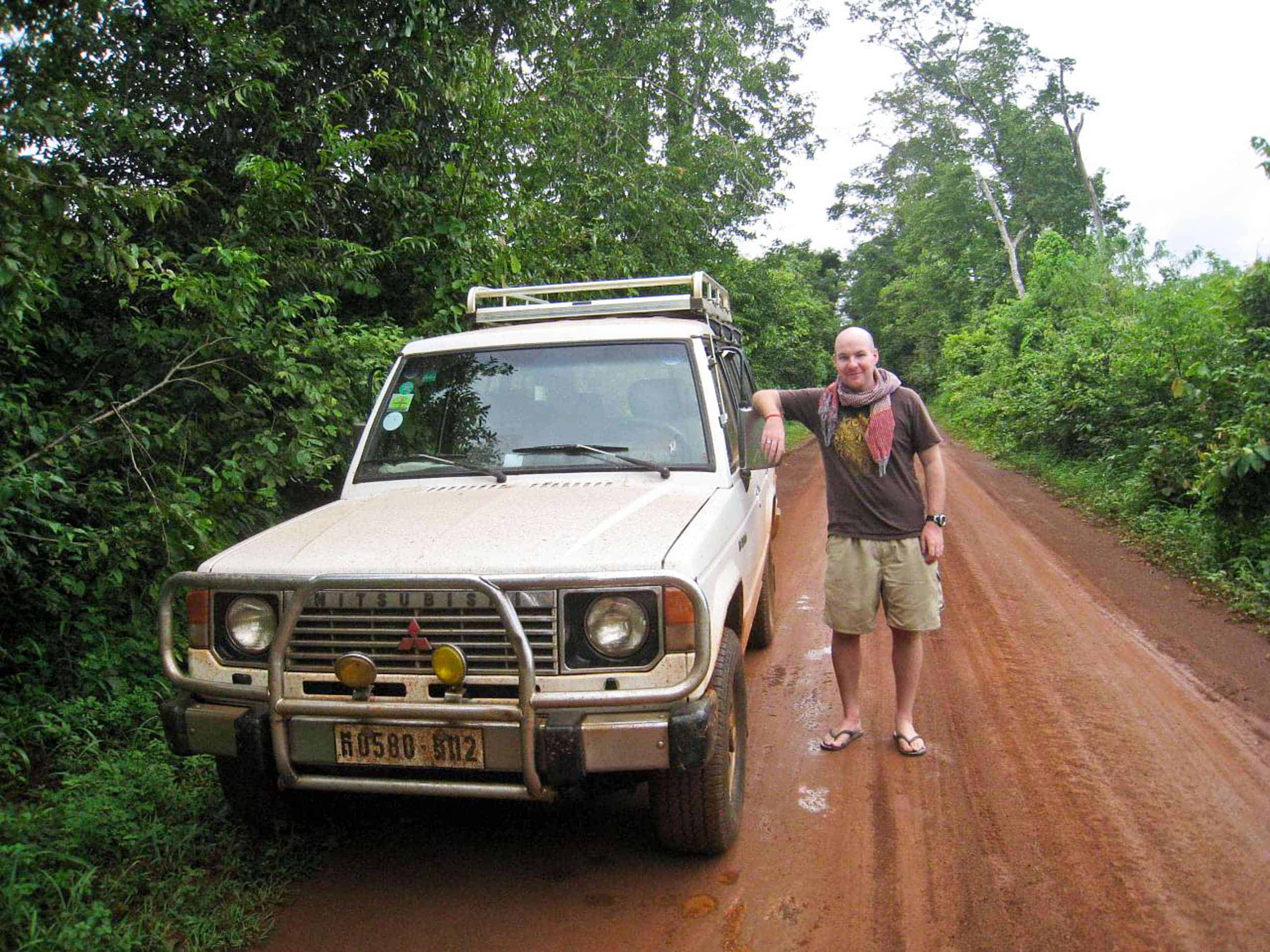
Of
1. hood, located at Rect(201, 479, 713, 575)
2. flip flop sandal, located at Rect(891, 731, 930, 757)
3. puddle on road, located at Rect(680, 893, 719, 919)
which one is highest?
hood, located at Rect(201, 479, 713, 575)

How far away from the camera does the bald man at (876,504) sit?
13.1 feet

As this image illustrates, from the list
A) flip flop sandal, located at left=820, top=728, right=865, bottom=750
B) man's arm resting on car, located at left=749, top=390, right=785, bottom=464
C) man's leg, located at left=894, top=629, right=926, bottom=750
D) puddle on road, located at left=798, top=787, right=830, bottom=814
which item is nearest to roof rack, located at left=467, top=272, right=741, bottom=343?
man's arm resting on car, located at left=749, top=390, right=785, bottom=464

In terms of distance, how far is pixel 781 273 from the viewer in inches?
878

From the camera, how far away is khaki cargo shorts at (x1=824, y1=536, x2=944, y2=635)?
4.04m

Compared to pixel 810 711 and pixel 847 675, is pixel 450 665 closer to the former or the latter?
pixel 847 675

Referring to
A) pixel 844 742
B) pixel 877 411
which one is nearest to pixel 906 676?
pixel 844 742

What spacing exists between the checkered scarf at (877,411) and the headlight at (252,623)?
245 centimetres

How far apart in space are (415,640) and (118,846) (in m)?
1.49

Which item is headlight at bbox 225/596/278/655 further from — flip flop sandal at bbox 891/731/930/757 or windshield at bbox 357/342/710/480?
flip flop sandal at bbox 891/731/930/757

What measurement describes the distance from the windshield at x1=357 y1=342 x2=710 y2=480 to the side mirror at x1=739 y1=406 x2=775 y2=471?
0.61 feet

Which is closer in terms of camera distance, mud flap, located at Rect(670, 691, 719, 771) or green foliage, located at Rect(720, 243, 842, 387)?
mud flap, located at Rect(670, 691, 719, 771)

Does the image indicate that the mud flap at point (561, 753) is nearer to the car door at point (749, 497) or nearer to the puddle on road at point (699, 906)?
the puddle on road at point (699, 906)

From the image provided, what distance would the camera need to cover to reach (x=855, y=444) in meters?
4.05

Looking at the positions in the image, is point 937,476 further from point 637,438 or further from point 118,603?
point 118,603
